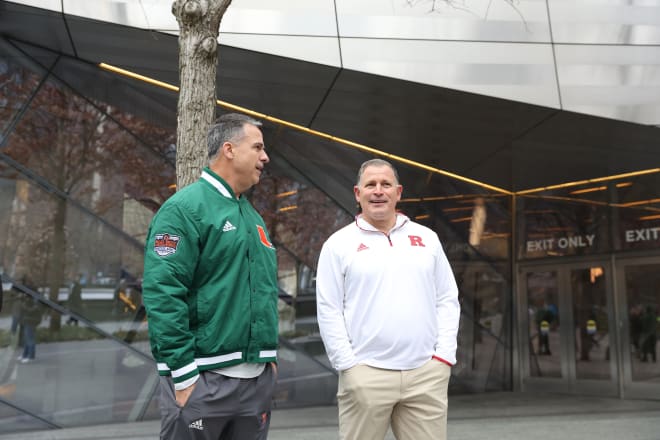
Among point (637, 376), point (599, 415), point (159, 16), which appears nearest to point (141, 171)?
point (159, 16)

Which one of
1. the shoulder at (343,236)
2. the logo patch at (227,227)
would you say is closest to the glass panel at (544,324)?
the shoulder at (343,236)

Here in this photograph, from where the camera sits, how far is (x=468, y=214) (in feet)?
37.8

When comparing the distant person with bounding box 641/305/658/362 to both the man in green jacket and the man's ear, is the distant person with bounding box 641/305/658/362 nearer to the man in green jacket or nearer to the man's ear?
the man in green jacket

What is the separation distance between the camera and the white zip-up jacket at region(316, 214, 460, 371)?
3.08 metres

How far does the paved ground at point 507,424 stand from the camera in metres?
7.08

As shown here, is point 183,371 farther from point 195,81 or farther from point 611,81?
point 611,81

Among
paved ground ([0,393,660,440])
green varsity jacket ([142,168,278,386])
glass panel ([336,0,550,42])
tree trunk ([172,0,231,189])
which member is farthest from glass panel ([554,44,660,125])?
green varsity jacket ([142,168,278,386])

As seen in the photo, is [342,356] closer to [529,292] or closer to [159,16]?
[159,16]

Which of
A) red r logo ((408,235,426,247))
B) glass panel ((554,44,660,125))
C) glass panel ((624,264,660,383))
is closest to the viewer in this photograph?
red r logo ((408,235,426,247))

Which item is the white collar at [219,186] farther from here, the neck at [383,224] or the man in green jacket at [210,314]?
the neck at [383,224]

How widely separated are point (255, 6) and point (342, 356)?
17.2ft

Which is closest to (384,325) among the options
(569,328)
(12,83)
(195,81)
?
(195,81)

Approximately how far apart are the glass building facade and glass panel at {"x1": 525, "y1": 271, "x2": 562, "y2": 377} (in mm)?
114

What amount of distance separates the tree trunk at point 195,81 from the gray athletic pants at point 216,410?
6.56 ft
